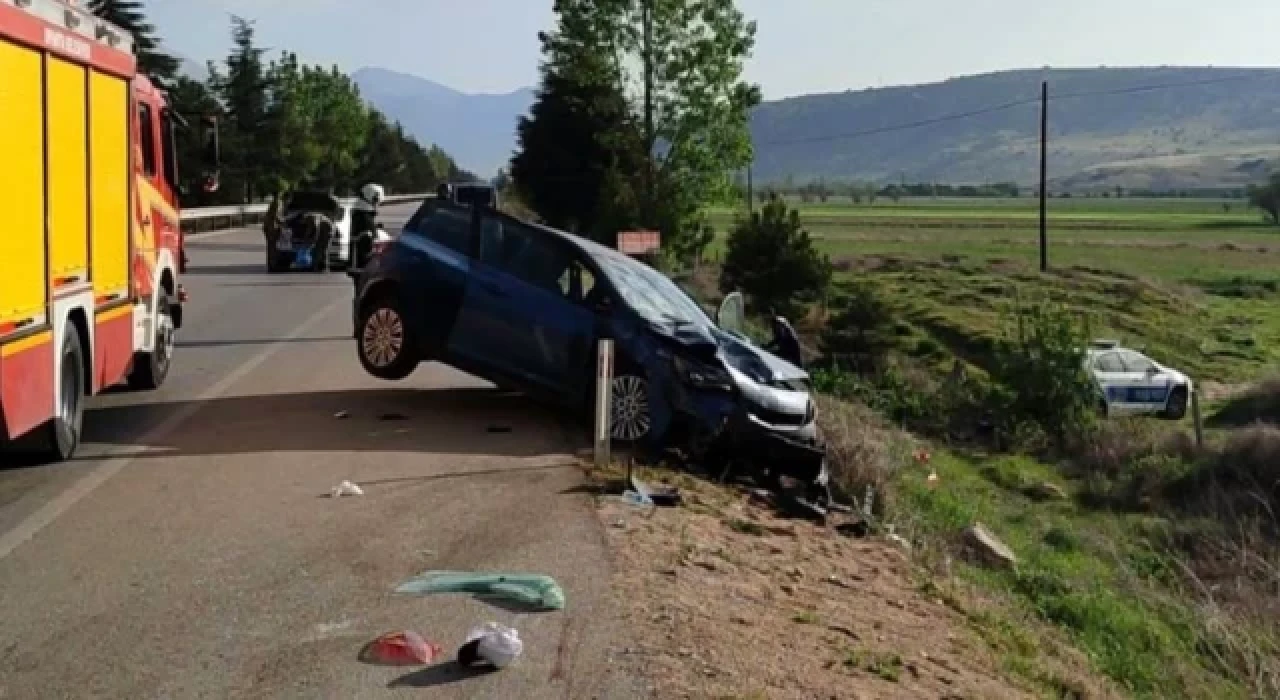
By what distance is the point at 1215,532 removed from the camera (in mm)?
21469

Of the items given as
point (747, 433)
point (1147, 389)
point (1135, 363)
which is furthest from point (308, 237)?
point (747, 433)

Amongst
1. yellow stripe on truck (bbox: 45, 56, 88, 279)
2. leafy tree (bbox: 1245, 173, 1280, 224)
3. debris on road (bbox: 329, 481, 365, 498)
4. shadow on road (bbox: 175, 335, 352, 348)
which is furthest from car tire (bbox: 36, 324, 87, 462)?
leafy tree (bbox: 1245, 173, 1280, 224)

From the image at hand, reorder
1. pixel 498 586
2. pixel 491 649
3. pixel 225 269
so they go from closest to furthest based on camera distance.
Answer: pixel 491 649
pixel 498 586
pixel 225 269

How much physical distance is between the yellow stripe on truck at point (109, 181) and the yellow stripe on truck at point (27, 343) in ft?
5.21

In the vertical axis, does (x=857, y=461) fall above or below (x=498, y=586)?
below

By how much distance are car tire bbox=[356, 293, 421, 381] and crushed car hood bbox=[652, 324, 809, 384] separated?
2.53 meters

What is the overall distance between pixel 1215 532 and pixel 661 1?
86.3 ft

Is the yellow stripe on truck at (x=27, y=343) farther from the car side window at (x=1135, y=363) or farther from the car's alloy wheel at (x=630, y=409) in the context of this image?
the car side window at (x=1135, y=363)

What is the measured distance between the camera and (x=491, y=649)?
682 cm

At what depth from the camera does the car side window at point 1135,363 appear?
33.5 metres

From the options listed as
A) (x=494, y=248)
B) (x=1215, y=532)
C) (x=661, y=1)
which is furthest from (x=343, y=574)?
(x=661, y=1)

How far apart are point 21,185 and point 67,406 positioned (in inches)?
74.9

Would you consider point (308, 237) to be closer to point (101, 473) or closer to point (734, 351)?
point (734, 351)

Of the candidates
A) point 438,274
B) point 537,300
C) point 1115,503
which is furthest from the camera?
point 1115,503
